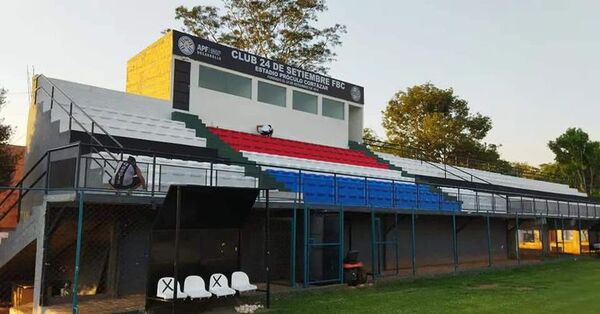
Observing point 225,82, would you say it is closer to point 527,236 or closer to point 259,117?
point 259,117

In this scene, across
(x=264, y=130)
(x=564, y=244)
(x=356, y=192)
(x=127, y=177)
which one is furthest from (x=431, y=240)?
(x=564, y=244)

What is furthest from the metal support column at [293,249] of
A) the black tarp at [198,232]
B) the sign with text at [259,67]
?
the sign with text at [259,67]

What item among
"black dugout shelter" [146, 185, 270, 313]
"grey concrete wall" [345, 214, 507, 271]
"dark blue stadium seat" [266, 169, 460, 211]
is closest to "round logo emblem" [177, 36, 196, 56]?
"dark blue stadium seat" [266, 169, 460, 211]

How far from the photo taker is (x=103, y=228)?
1045 cm

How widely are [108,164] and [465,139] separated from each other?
40.7 m

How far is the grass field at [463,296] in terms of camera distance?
9.90 meters

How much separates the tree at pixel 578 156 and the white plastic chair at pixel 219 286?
5052 centimetres

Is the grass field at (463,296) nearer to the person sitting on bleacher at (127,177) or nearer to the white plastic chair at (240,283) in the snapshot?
the white plastic chair at (240,283)

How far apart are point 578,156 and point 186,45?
46.8 metres

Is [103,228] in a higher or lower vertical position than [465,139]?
lower

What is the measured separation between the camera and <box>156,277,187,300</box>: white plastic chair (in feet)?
28.5

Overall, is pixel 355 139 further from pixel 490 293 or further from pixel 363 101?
pixel 490 293

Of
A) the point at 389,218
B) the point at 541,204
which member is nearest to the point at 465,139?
the point at 541,204

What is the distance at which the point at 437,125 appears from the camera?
1785 inches
